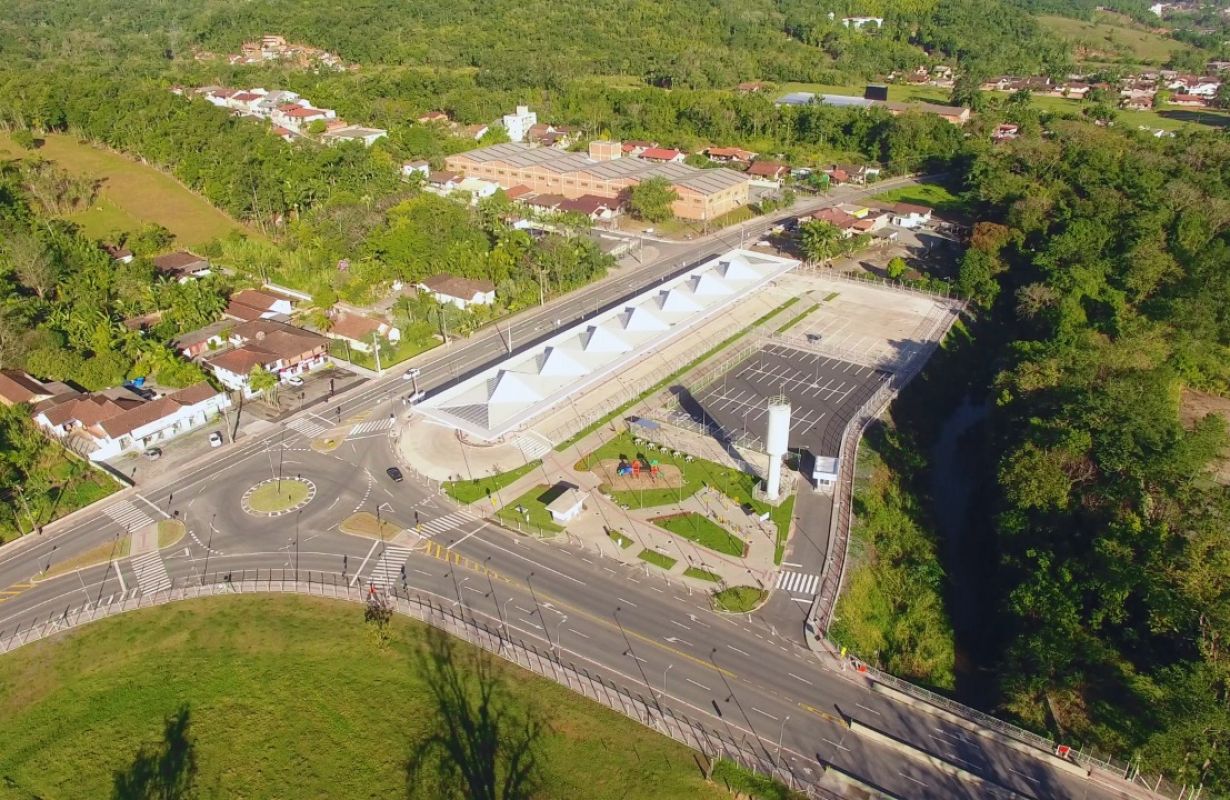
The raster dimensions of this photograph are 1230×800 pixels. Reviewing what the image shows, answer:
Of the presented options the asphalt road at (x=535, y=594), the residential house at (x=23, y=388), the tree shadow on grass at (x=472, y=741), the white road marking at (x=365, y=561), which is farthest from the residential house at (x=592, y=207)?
the tree shadow on grass at (x=472, y=741)

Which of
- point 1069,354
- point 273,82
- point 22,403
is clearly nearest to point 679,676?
point 1069,354

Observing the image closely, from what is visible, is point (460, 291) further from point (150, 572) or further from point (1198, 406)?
point (1198, 406)

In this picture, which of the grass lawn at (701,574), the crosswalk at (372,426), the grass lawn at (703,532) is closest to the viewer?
the grass lawn at (701,574)

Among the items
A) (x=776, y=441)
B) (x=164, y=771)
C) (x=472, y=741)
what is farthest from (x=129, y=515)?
(x=776, y=441)

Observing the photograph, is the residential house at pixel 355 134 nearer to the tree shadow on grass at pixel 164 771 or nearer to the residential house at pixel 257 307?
the residential house at pixel 257 307

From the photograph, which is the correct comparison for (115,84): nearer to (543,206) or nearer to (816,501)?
(543,206)

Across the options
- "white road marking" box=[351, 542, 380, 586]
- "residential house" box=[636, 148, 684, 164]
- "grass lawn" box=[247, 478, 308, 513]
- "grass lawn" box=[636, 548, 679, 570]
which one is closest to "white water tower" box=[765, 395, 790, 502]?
"grass lawn" box=[636, 548, 679, 570]
